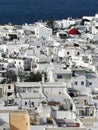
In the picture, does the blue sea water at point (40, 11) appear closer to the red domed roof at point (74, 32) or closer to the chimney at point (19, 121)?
the red domed roof at point (74, 32)

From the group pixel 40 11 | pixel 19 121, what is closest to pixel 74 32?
pixel 19 121

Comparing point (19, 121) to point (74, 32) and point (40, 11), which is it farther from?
point (40, 11)

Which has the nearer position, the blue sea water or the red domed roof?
the red domed roof

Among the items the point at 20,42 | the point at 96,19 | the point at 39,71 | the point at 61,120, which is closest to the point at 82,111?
the point at 61,120

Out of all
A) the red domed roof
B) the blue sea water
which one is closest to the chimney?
the red domed roof

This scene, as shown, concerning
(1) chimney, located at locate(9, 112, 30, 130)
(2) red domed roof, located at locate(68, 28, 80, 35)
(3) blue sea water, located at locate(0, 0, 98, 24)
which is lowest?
(1) chimney, located at locate(9, 112, 30, 130)

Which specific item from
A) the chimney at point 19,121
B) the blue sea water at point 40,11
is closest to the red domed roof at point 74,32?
the blue sea water at point 40,11

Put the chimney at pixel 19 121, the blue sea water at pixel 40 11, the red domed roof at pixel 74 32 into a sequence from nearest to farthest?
the chimney at pixel 19 121, the red domed roof at pixel 74 32, the blue sea water at pixel 40 11

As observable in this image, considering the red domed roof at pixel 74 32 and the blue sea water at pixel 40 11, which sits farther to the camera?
the blue sea water at pixel 40 11

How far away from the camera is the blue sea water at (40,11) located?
2344 inches

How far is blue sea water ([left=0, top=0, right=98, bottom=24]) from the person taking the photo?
59537 millimetres

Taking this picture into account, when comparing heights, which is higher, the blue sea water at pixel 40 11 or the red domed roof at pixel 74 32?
the blue sea water at pixel 40 11

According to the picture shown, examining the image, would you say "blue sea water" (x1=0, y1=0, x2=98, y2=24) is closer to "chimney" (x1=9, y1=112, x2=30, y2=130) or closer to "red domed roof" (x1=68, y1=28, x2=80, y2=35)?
"red domed roof" (x1=68, y1=28, x2=80, y2=35)

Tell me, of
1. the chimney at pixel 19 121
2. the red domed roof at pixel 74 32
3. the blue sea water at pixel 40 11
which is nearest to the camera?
the chimney at pixel 19 121
